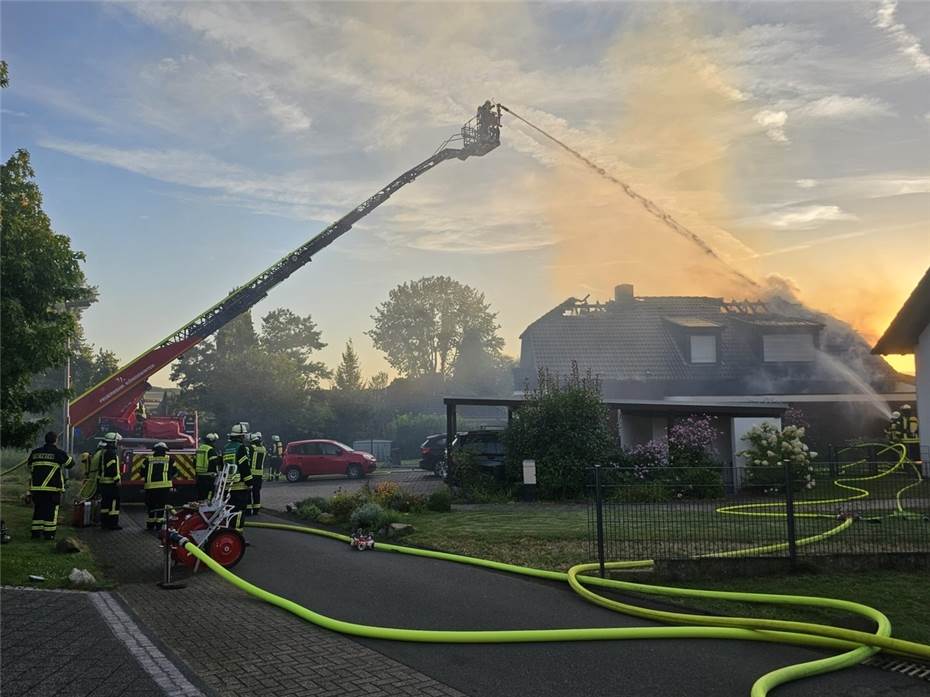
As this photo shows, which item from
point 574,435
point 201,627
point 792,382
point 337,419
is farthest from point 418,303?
point 201,627

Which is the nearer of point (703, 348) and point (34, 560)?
point (34, 560)

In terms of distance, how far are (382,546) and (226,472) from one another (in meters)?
2.45

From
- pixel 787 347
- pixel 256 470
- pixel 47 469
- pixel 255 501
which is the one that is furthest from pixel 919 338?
pixel 47 469

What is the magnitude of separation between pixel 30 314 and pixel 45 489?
273cm

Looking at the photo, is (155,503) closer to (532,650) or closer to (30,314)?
(30,314)

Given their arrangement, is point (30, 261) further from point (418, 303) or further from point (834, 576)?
point (418, 303)

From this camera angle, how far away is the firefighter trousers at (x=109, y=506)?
13.0 m

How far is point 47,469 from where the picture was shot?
11.2 metres

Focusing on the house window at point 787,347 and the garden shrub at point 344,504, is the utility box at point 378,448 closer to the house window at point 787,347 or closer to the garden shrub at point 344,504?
the house window at point 787,347

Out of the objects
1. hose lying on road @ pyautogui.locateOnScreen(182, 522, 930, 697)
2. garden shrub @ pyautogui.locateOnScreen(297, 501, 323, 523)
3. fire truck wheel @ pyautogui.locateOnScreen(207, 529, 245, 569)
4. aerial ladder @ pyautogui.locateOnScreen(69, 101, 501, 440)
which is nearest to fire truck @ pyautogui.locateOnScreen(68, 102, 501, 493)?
aerial ladder @ pyautogui.locateOnScreen(69, 101, 501, 440)

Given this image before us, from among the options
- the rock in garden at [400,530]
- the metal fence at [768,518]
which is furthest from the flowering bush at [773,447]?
the rock in garden at [400,530]

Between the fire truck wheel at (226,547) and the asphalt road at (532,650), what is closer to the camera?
the asphalt road at (532,650)

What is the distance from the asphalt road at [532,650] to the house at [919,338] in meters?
15.9

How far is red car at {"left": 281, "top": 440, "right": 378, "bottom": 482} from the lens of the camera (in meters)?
26.1
